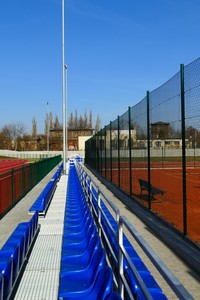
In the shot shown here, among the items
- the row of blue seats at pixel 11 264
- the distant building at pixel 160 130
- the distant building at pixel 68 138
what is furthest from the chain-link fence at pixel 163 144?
the distant building at pixel 68 138

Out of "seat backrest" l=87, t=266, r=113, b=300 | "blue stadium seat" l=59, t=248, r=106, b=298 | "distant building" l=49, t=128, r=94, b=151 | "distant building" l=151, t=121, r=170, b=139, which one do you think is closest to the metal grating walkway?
"blue stadium seat" l=59, t=248, r=106, b=298

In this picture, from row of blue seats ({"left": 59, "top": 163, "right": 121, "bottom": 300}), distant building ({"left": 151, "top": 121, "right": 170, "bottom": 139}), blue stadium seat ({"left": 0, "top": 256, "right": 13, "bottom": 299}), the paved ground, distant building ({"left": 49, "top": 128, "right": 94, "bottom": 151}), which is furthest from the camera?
distant building ({"left": 49, "top": 128, "right": 94, "bottom": 151})

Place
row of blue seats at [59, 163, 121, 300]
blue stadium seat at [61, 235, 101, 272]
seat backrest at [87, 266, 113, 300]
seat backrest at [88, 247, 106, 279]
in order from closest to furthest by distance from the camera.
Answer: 1. seat backrest at [87, 266, 113, 300]
2. row of blue seats at [59, 163, 121, 300]
3. seat backrest at [88, 247, 106, 279]
4. blue stadium seat at [61, 235, 101, 272]

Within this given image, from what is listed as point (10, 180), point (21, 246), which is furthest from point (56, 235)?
point (10, 180)

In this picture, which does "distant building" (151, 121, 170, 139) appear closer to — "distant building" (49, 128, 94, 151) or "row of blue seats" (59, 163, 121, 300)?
"row of blue seats" (59, 163, 121, 300)

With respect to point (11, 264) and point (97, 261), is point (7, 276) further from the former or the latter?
point (97, 261)

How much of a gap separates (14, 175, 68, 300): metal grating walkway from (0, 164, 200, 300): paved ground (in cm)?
93

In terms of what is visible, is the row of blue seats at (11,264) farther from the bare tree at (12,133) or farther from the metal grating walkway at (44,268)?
the bare tree at (12,133)

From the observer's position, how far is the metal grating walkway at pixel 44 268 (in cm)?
445

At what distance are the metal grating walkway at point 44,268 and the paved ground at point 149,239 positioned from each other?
0.93 metres

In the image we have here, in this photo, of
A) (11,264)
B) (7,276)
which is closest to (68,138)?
(11,264)

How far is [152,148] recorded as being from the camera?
426 inches

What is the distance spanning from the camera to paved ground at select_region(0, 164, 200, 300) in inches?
195

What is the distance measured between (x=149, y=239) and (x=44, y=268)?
2740 millimetres
